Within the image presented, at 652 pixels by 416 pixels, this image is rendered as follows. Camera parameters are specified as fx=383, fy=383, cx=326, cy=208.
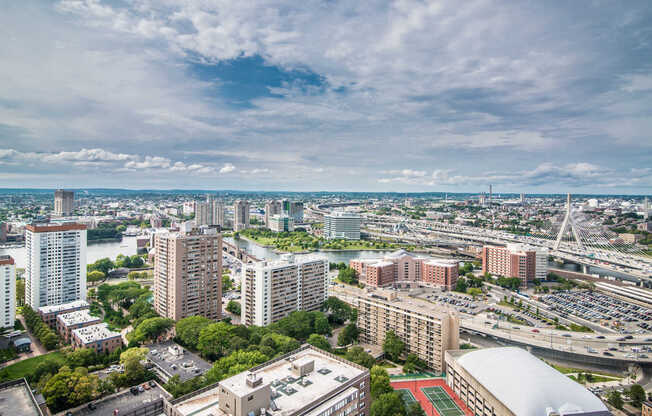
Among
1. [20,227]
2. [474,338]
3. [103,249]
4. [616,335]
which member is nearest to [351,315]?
[474,338]

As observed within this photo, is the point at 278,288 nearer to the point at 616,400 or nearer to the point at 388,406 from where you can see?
the point at 388,406

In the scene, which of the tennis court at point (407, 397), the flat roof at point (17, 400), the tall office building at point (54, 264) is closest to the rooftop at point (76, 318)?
the tall office building at point (54, 264)

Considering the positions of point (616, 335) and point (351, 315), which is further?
point (351, 315)

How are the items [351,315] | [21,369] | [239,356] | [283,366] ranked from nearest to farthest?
1. [283,366]
2. [239,356]
3. [21,369]
4. [351,315]

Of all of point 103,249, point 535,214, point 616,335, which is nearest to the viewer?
point 616,335

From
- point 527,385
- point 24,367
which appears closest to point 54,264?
point 24,367

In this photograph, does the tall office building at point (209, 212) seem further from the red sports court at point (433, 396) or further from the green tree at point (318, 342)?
the red sports court at point (433, 396)

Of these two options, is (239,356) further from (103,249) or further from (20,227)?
(20,227)
